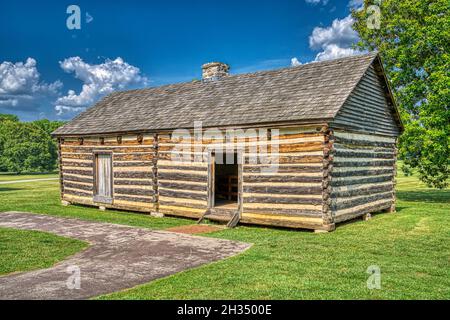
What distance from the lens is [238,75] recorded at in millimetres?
16094

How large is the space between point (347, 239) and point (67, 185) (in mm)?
13406

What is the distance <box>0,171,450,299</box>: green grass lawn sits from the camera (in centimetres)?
572

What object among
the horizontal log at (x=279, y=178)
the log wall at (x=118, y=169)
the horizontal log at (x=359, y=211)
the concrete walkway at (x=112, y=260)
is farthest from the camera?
the log wall at (x=118, y=169)

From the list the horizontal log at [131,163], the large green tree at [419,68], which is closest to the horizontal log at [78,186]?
the horizontal log at [131,163]

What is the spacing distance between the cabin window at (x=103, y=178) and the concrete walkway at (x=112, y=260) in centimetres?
415

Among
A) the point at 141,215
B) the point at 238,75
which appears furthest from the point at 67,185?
the point at 238,75

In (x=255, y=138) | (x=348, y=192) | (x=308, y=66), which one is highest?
(x=308, y=66)

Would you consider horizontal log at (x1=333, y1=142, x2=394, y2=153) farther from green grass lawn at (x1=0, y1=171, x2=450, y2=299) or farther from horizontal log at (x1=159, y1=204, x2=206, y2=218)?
horizontal log at (x1=159, y1=204, x2=206, y2=218)

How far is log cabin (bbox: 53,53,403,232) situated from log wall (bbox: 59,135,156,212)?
0.04 meters

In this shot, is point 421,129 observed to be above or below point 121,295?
above

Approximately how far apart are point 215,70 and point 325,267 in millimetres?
11902

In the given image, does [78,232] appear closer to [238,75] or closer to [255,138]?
[255,138]

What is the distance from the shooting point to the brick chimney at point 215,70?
17.1 metres

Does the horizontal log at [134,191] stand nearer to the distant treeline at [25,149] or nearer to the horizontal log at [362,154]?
the horizontal log at [362,154]
